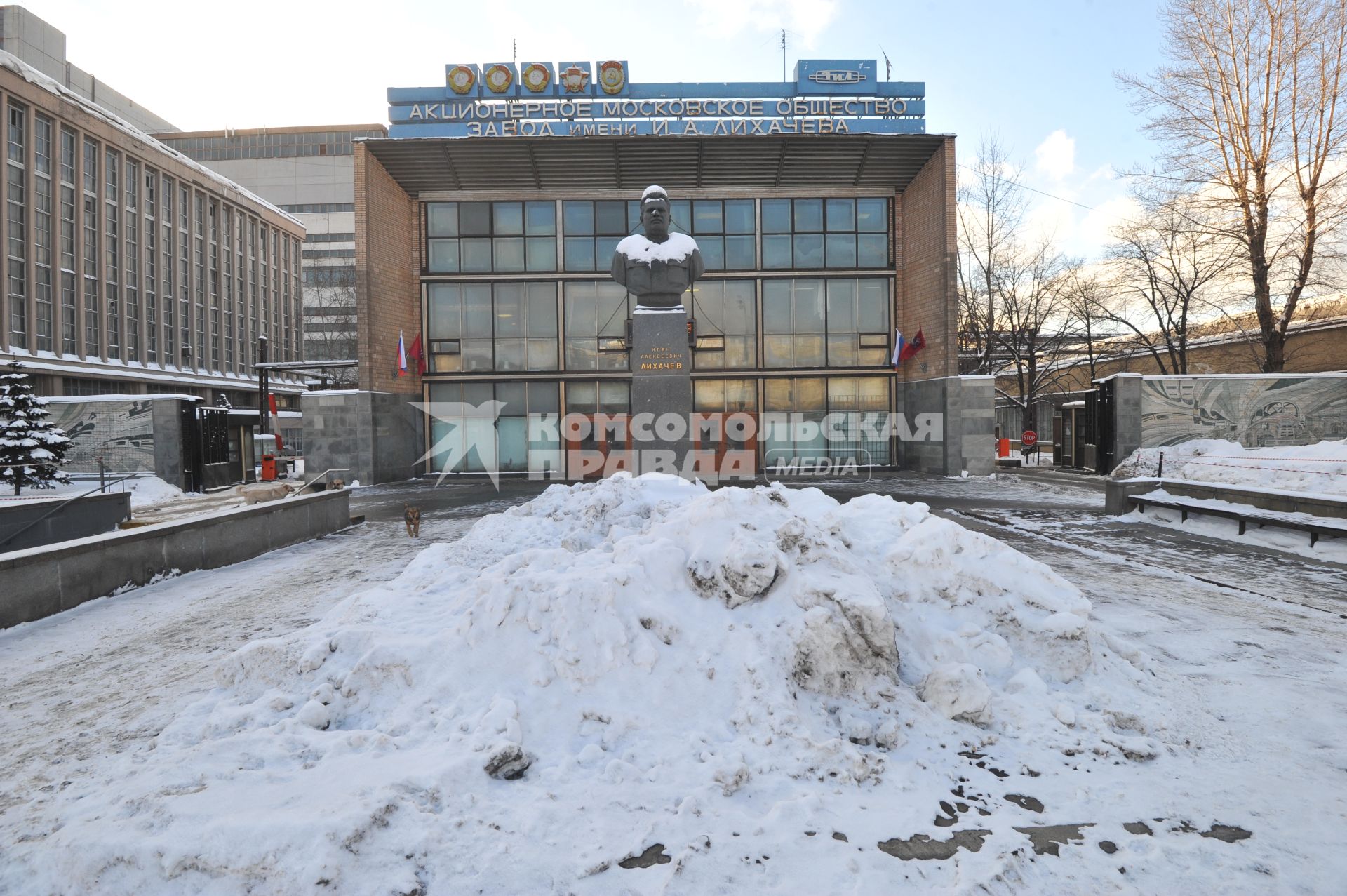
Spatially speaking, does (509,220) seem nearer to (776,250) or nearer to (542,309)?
(542,309)

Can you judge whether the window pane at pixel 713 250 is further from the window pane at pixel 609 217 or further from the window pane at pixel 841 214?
the window pane at pixel 841 214

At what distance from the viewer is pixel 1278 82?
64.0ft

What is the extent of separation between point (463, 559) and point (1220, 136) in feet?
88.2

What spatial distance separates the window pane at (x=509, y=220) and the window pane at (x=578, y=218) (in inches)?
63.3

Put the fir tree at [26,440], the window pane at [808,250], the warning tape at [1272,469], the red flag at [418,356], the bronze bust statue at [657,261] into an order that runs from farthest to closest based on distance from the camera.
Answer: the window pane at [808,250] < the red flag at [418,356] < the fir tree at [26,440] < the bronze bust statue at [657,261] < the warning tape at [1272,469]

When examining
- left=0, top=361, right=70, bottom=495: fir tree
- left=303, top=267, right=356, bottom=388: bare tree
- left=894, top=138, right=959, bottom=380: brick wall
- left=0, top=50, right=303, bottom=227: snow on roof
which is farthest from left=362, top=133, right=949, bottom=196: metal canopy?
left=0, top=50, right=303, bottom=227: snow on roof

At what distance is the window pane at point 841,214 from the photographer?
933 inches

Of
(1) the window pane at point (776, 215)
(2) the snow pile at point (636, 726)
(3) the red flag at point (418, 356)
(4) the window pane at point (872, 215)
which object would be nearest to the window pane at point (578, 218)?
(1) the window pane at point (776, 215)

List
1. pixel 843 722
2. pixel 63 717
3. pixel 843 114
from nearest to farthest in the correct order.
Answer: pixel 843 722
pixel 63 717
pixel 843 114

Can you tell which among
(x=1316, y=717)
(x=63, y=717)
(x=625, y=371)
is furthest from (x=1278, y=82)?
(x=63, y=717)

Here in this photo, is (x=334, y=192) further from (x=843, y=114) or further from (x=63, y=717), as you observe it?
(x=63, y=717)

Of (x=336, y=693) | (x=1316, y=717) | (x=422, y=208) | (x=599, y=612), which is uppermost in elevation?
(x=422, y=208)

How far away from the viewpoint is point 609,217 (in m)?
23.5

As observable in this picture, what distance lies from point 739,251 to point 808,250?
2635 mm
